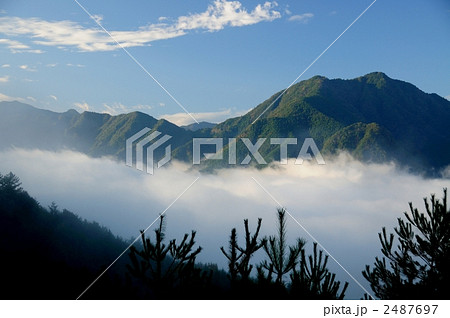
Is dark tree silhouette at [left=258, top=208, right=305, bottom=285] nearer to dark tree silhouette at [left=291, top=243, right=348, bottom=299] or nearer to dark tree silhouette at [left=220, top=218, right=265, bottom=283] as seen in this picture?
dark tree silhouette at [left=291, top=243, right=348, bottom=299]

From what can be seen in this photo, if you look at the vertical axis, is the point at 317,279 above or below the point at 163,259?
below

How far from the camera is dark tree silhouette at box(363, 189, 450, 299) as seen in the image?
45.0ft

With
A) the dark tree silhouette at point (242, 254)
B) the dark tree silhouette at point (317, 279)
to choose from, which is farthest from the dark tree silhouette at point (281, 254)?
the dark tree silhouette at point (242, 254)

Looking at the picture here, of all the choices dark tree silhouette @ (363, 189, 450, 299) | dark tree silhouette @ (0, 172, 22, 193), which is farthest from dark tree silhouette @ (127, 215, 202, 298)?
dark tree silhouette @ (0, 172, 22, 193)

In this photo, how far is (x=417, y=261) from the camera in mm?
15383

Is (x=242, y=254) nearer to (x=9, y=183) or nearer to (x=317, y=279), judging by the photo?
(x=317, y=279)

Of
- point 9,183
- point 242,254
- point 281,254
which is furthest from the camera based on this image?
point 9,183

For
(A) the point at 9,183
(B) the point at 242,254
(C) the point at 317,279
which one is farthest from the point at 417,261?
(A) the point at 9,183

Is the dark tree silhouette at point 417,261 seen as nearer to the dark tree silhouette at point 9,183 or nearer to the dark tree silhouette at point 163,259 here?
the dark tree silhouette at point 163,259

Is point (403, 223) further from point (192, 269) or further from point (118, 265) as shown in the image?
point (118, 265)

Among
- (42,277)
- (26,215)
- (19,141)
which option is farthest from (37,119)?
(42,277)
